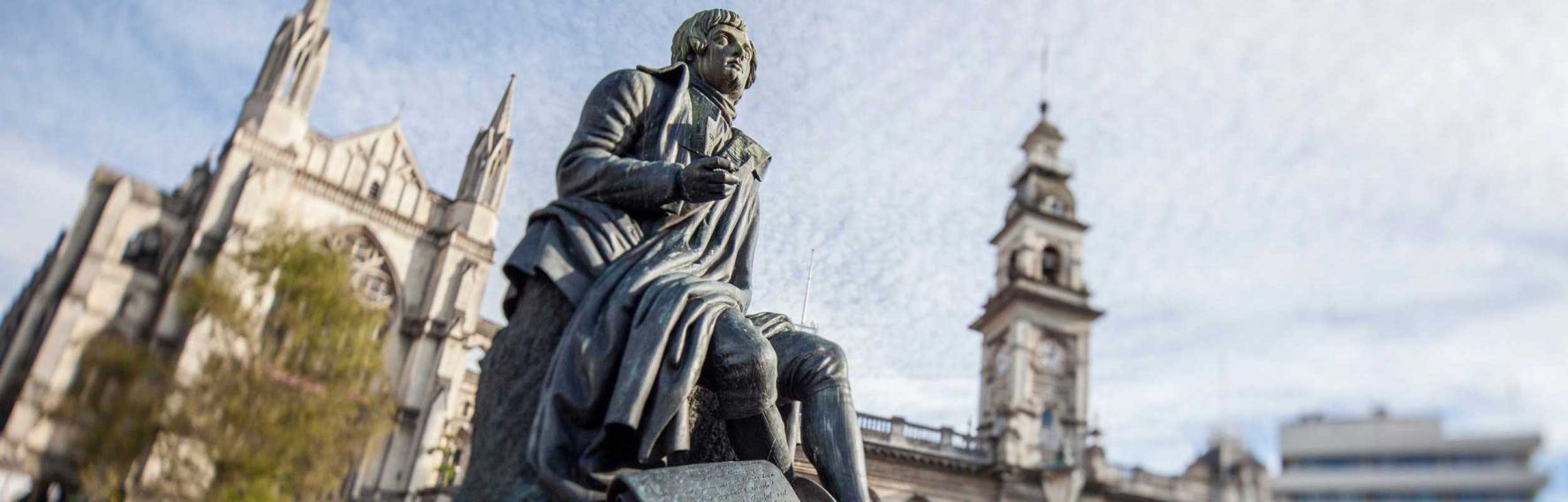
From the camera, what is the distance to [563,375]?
8.09 feet

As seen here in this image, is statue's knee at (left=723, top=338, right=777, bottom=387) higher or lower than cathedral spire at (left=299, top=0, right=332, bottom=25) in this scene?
lower

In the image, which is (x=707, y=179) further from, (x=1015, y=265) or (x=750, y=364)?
(x=1015, y=265)

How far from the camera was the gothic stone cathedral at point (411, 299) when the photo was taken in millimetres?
22781

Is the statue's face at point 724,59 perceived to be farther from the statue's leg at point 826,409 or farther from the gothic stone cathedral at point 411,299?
the gothic stone cathedral at point 411,299

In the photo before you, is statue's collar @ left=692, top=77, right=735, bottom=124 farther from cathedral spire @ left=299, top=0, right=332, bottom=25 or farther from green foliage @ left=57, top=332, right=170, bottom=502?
cathedral spire @ left=299, top=0, right=332, bottom=25

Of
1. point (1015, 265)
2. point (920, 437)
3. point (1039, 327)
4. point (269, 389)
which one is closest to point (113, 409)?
point (269, 389)

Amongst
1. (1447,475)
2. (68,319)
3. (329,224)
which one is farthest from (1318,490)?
(68,319)

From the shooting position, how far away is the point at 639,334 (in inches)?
98.0

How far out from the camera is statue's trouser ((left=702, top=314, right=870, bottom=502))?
2570 mm

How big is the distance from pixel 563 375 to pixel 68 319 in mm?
25472

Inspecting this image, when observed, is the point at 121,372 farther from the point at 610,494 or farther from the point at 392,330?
the point at 610,494

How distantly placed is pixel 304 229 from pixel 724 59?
2511cm

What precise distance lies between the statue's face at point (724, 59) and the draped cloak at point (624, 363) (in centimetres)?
72

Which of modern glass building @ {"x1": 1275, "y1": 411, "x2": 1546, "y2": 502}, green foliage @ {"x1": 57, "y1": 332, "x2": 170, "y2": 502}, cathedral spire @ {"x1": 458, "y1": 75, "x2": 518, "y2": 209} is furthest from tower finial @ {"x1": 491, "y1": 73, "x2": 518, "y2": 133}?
modern glass building @ {"x1": 1275, "y1": 411, "x2": 1546, "y2": 502}
